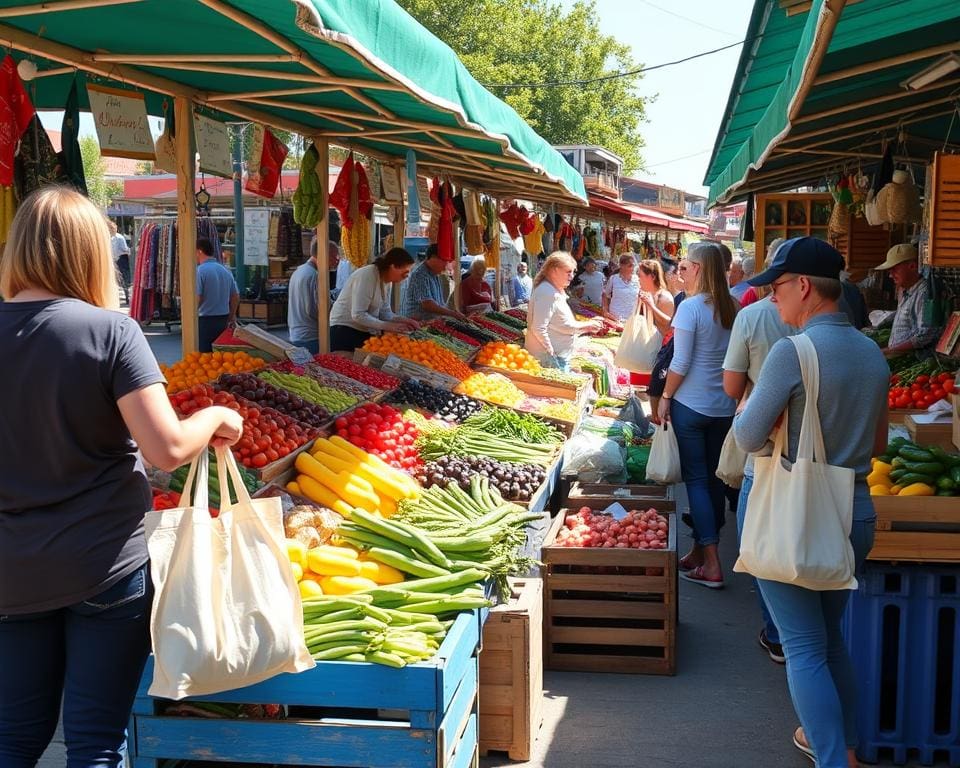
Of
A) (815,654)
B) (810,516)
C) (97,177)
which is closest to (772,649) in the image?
(815,654)

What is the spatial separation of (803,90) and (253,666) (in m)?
3.73

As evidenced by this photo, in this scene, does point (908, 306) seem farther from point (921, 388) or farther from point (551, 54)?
point (551, 54)

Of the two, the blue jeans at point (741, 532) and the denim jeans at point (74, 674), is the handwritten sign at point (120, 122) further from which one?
the blue jeans at point (741, 532)

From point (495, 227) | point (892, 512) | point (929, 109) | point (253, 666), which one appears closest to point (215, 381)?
point (253, 666)

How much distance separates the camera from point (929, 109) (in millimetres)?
7801

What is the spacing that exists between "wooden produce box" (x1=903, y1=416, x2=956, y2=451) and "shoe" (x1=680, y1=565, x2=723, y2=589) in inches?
58.9

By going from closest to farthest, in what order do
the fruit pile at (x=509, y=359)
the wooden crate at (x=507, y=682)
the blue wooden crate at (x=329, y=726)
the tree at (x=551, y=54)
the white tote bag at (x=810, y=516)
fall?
1. the blue wooden crate at (x=329, y=726)
2. the white tote bag at (x=810, y=516)
3. the wooden crate at (x=507, y=682)
4. the fruit pile at (x=509, y=359)
5. the tree at (x=551, y=54)

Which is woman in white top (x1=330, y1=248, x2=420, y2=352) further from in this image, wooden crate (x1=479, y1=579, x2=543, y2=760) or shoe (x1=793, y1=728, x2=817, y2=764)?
shoe (x1=793, y1=728, x2=817, y2=764)

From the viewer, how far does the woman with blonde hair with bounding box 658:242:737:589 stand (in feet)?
19.4

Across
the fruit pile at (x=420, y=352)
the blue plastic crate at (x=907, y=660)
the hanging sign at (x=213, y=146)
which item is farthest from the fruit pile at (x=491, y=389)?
the blue plastic crate at (x=907, y=660)

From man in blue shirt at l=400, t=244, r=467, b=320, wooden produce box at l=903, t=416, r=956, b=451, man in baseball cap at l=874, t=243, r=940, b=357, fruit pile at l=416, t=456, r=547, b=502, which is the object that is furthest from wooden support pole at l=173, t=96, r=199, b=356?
man in baseball cap at l=874, t=243, r=940, b=357

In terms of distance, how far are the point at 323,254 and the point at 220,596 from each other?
6.12 meters

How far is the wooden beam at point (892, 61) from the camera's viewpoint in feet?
17.1

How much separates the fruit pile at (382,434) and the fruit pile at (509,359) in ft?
9.87
